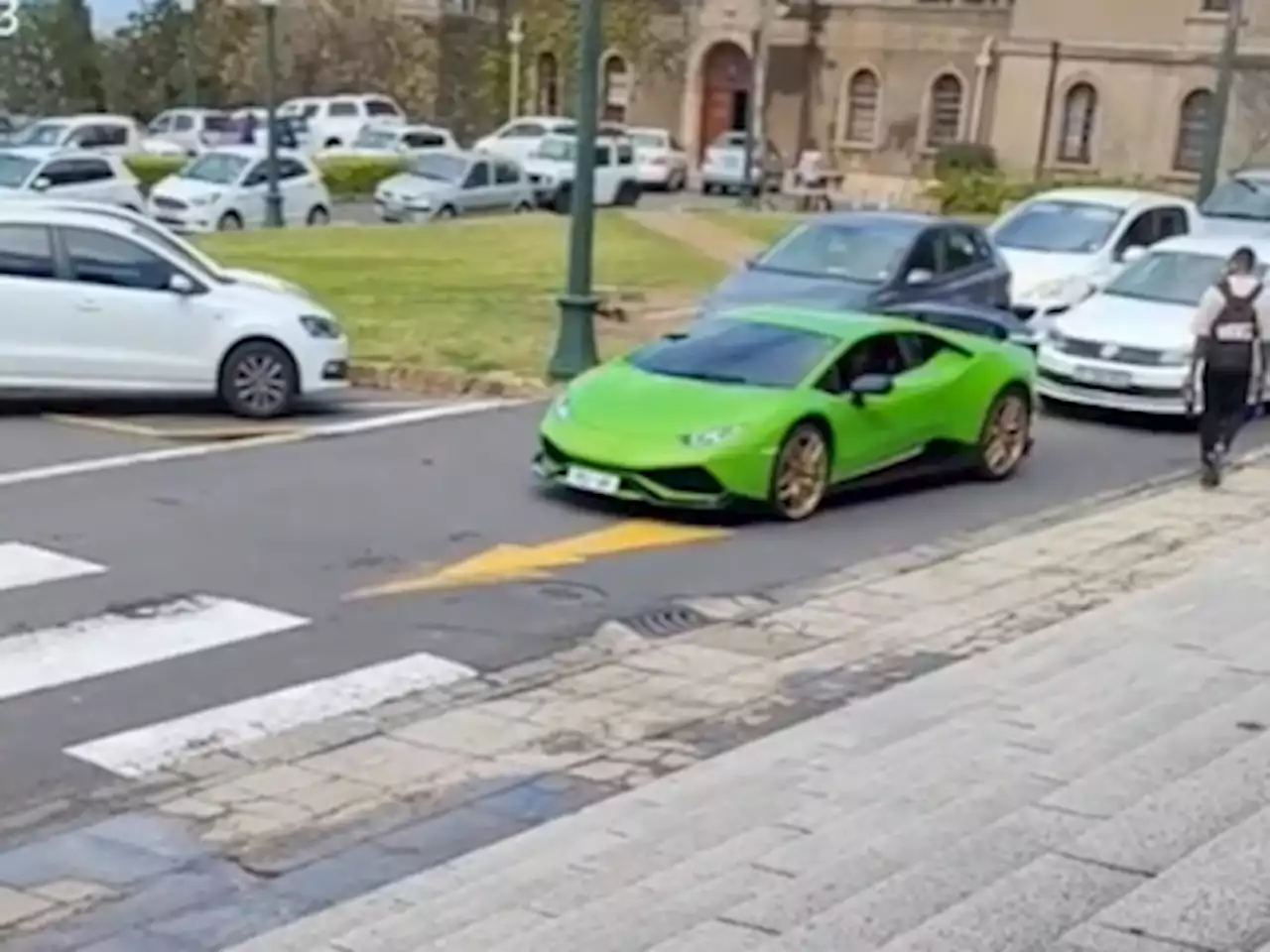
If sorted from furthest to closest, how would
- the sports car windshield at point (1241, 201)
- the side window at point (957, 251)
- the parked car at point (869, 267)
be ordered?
the sports car windshield at point (1241, 201) → the side window at point (957, 251) → the parked car at point (869, 267)

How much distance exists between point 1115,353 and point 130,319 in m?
8.68

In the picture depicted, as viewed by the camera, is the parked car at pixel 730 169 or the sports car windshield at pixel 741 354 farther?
the parked car at pixel 730 169

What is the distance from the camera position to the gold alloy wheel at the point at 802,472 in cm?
1361

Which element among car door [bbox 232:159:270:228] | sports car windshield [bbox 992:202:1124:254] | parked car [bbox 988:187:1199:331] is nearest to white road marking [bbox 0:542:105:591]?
parked car [bbox 988:187:1199:331]

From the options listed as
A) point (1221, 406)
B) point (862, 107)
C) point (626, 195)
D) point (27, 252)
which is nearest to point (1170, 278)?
point (1221, 406)

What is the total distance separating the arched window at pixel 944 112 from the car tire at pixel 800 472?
47.9 meters

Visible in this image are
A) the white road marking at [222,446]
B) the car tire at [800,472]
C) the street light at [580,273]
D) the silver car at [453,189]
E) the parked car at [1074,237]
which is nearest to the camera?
the car tire at [800,472]

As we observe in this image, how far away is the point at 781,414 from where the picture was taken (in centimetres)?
1361

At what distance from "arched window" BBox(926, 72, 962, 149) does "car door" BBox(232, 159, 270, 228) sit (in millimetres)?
26866

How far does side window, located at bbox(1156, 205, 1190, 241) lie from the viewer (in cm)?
2483

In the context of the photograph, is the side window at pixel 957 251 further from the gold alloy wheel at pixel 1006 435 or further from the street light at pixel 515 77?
the street light at pixel 515 77

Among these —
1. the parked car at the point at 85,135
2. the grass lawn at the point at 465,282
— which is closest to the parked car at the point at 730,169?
the parked car at the point at 85,135

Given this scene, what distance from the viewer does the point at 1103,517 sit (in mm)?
14359

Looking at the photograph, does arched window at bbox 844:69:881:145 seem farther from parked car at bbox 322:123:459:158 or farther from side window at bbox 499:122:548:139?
parked car at bbox 322:123:459:158
